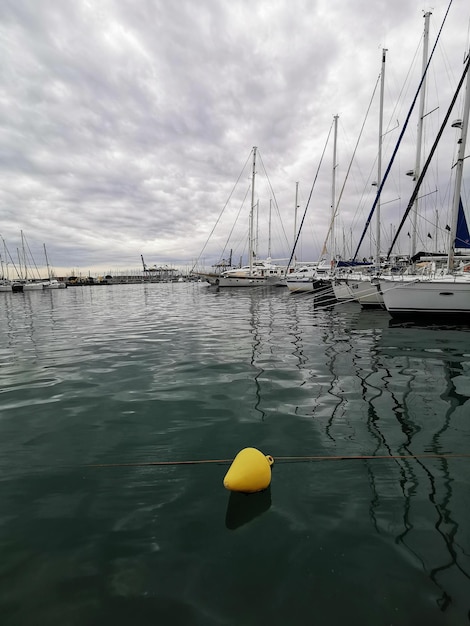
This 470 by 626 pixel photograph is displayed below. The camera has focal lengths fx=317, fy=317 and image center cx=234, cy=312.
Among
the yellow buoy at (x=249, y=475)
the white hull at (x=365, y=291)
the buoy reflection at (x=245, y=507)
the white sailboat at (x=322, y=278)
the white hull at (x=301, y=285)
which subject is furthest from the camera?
the white hull at (x=301, y=285)

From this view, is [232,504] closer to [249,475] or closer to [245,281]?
[249,475]

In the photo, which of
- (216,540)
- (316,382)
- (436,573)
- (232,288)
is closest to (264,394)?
(316,382)

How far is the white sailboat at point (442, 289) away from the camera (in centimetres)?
1571

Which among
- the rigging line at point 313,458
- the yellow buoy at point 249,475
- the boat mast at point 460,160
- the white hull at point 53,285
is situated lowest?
the rigging line at point 313,458

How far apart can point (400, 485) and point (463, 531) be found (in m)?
0.71

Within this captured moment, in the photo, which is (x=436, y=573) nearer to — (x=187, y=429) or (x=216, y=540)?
(x=216, y=540)

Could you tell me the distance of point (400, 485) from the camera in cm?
367

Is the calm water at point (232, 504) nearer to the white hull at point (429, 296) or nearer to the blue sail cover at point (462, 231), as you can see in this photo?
the white hull at point (429, 296)

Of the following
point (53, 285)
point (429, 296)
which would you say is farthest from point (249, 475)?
point (53, 285)

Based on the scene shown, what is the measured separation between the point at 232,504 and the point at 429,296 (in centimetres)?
1651

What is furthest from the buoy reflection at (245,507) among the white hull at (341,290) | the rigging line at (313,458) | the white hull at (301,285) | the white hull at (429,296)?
the white hull at (301,285)

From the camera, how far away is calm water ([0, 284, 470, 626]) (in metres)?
2.41

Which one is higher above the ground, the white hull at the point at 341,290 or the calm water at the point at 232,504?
the white hull at the point at 341,290

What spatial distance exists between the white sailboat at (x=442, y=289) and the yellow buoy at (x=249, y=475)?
1567cm
